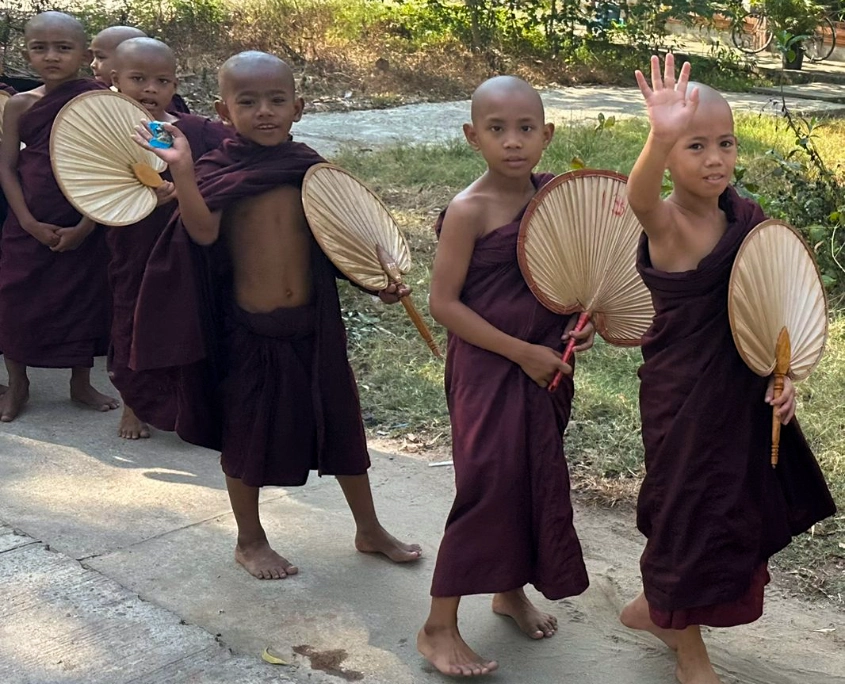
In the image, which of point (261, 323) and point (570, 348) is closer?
point (570, 348)

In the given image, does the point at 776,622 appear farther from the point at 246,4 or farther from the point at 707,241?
the point at 246,4

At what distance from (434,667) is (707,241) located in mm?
1257

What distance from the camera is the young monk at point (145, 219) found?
165 inches

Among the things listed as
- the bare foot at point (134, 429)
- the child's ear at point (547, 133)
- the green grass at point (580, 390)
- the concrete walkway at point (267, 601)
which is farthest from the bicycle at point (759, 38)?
the child's ear at point (547, 133)

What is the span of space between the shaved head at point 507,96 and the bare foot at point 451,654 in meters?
1.31

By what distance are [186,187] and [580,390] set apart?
7.01 feet

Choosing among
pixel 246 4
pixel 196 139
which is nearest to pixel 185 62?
pixel 246 4

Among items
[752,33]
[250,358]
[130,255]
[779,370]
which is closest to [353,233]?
[250,358]

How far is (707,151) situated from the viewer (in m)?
2.57

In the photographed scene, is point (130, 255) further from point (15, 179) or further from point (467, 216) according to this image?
point (467, 216)

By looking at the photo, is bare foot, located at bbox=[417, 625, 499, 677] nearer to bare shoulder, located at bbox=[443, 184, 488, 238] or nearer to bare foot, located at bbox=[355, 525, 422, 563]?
bare foot, located at bbox=[355, 525, 422, 563]

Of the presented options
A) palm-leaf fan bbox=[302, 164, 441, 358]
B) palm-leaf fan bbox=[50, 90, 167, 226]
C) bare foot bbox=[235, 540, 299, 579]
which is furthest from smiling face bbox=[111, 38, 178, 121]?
bare foot bbox=[235, 540, 299, 579]

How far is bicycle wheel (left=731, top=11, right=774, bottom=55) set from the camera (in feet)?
46.8

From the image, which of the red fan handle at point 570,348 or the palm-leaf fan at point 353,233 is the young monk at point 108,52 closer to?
the palm-leaf fan at point 353,233
